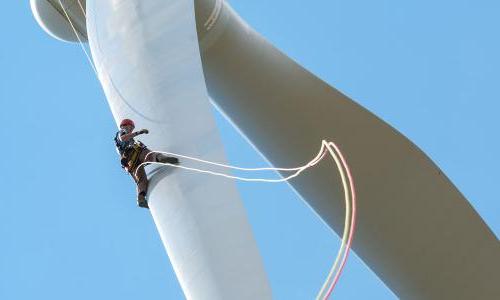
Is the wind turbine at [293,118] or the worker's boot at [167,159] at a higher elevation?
the wind turbine at [293,118]

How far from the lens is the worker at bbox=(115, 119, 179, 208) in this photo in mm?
16609

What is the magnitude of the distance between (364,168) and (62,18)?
6237 millimetres

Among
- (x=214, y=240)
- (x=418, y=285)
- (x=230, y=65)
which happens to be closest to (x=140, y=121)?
(x=214, y=240)

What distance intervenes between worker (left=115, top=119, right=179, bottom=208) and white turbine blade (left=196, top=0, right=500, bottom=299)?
4402mm

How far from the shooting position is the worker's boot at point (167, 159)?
1630 cm

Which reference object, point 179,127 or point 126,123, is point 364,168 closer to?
point 179,127

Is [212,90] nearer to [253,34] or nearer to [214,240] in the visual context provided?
[253,34]

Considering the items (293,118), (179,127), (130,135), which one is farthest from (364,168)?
(130,135)

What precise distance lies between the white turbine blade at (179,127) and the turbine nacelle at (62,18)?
2.59 meters

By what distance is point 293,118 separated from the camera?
70.4 ft

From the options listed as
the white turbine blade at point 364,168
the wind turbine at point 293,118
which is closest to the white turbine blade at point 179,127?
the wind turbine at point 293,118

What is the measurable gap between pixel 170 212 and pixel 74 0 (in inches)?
282

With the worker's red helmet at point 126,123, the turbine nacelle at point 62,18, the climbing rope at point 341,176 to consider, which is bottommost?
the climbing rope at point 341,176

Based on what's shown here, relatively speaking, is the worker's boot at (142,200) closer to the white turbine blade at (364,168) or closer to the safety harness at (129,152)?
the safety harness at (129,152)
